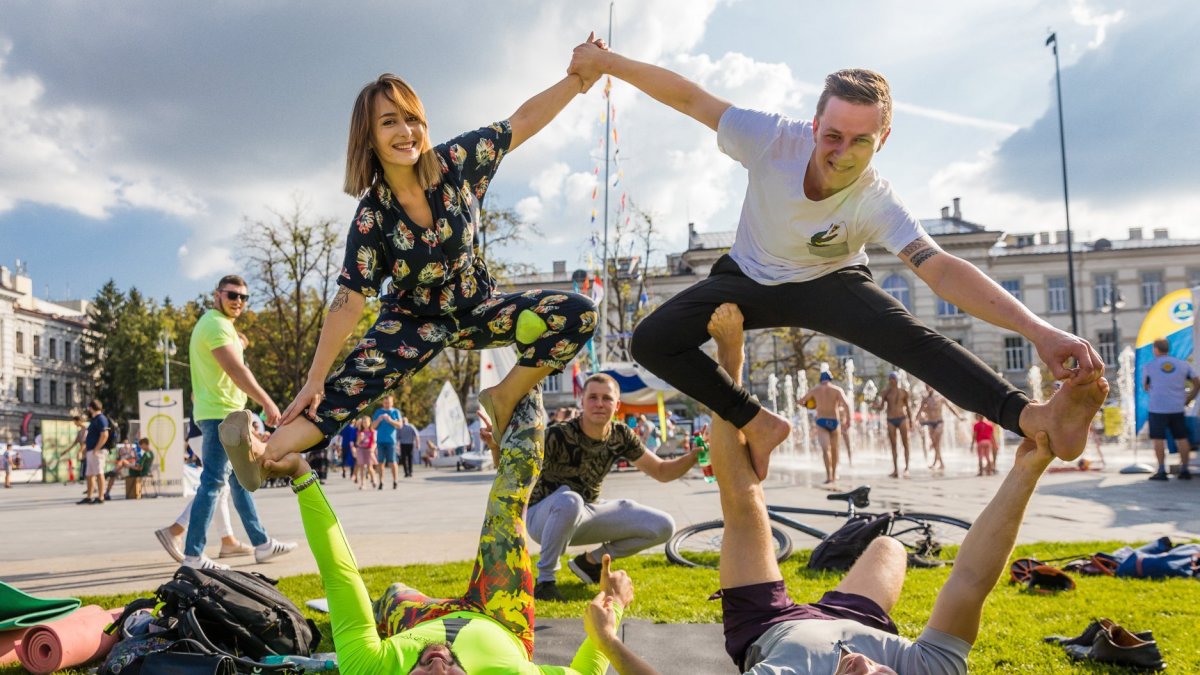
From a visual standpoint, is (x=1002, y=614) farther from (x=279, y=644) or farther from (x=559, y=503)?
(x=279, y=644)

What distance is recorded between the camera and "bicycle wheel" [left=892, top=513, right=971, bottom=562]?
6.39 m

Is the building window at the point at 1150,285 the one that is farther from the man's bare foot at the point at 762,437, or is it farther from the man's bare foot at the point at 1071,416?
the man's bare foot at the point at 1071,416

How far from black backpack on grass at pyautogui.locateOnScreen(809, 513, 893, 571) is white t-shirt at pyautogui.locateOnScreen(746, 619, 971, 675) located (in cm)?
328

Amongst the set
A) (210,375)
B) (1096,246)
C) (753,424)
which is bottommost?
(753,424)

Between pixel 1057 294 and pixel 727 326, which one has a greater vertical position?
pixel 1057 294

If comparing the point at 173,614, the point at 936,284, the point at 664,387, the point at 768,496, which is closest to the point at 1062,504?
the point at 768,496

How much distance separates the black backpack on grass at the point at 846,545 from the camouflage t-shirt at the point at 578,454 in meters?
1.55

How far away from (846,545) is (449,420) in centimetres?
2804

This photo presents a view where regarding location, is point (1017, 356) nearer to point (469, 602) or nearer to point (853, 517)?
point (853, 517)

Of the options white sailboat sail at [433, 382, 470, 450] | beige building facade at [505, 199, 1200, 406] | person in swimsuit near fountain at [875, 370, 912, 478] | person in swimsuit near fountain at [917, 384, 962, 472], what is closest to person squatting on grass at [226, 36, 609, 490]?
person in swimsuit near fountain at [875, 370, 912, 478]

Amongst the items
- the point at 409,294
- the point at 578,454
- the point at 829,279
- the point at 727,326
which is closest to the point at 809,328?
the point at 829,279

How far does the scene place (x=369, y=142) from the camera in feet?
11.8

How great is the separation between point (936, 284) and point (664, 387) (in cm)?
1996

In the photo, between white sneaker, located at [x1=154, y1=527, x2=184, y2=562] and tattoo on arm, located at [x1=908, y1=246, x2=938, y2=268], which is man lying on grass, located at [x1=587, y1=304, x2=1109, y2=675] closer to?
tattoo on arm, located at [x1=908, y1=246, x2=938, y2=268]
